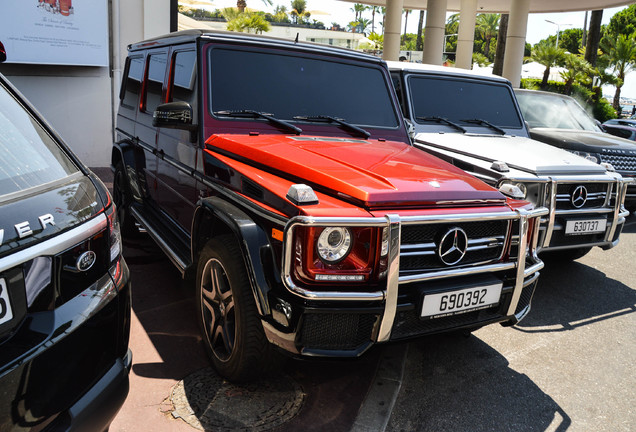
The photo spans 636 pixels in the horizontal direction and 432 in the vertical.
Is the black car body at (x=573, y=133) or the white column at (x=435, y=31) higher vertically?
the white column at (x=435, y=31)

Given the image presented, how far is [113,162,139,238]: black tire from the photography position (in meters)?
5.60

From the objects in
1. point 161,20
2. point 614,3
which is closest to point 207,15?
point 614,3

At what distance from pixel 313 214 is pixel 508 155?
3.28 m

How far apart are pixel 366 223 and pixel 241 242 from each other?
2.17 feet

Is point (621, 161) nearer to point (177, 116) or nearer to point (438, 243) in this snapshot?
point (438, 243)

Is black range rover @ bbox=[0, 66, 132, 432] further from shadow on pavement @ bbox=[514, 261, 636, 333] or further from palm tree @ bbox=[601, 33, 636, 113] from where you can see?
palm tree @ bbox=[601, 33, 636, 113]

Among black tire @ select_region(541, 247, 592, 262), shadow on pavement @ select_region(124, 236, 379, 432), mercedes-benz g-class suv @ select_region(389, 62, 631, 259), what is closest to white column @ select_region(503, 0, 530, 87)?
mercedes-benz g-class suv @ select_region(389, 62, 631, 259)

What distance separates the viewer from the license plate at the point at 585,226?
16.2 ft

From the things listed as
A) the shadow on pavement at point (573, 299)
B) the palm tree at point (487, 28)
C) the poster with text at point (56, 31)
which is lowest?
the shadow on pavement at point (573, 299)

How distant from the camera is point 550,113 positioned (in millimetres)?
8445

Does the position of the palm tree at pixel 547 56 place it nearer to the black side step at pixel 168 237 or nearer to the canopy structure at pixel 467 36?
the canopy structure at pixel 467 36

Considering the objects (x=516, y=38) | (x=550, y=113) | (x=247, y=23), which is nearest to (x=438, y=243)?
(x=550, y=113)

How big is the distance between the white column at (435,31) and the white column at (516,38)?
3426 millimetres

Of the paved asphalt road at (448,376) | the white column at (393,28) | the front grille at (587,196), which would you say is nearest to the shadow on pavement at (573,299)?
the paved asphalt road at (448,376)
